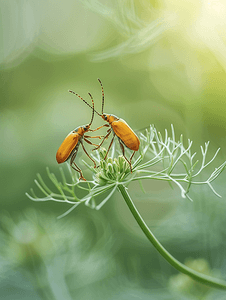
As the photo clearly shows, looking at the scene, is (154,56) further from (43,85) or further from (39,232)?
(39,232)

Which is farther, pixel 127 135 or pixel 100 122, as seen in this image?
pixel 100 122

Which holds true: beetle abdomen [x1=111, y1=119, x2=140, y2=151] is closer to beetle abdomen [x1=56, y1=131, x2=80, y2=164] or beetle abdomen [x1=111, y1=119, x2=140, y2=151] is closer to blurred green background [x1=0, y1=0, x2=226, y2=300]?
beetle abdomen [x1=56, y1=131, x2=80, y2=164]

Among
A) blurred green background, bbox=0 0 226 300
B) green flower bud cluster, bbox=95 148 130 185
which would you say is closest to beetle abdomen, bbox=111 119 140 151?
green flower bud cluster, bbox=95 148 130 185

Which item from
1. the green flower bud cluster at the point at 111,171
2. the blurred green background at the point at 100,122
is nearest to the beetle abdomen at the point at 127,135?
the green flower bud cluster at the point at 111,171

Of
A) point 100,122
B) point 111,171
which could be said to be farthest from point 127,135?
point 100,122

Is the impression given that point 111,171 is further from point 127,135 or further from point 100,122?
point 100,122

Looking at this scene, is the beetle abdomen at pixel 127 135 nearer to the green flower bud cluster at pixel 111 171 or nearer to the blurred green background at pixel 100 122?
the green flower bud cluster at pixel 111 171
